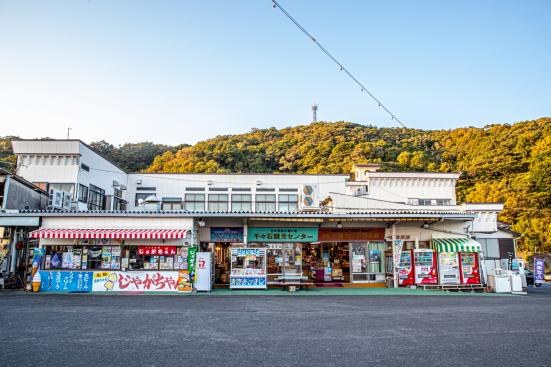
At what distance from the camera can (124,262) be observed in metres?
15.8

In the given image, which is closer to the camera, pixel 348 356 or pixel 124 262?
pixel 348 356

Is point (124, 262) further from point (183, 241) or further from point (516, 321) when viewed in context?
point (516, 321)

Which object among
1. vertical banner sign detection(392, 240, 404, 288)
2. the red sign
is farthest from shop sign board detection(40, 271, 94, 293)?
vertical banner sign detection(392, 240, 404, 288)

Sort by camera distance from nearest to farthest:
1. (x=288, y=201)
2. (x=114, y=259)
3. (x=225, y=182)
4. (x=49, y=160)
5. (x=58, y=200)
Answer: (x=114, y=259) < (x=58, y=200) < (x=49, y=160) < (x=288, y=201) < (x=225, y=182)

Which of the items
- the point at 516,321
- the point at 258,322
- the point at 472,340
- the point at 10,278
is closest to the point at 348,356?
the point at 472,340

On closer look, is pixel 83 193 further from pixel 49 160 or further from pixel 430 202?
pixel 430 202

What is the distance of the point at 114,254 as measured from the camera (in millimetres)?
15898

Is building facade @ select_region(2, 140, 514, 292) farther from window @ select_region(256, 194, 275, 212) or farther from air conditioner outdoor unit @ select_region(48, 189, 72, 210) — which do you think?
window @ select_region(256, 194, 275, 212)

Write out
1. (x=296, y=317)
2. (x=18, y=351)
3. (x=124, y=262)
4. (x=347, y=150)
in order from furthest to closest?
(x=347, y=150) < (x=124, y=262) < (x=296, y=317) < (x=18, y=351)

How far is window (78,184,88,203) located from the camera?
21.9 m

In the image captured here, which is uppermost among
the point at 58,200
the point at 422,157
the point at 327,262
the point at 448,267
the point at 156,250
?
the point at 422,157

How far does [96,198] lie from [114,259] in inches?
377

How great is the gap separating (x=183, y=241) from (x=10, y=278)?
7.06m

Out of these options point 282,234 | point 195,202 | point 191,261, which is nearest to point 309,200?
point 282,234
